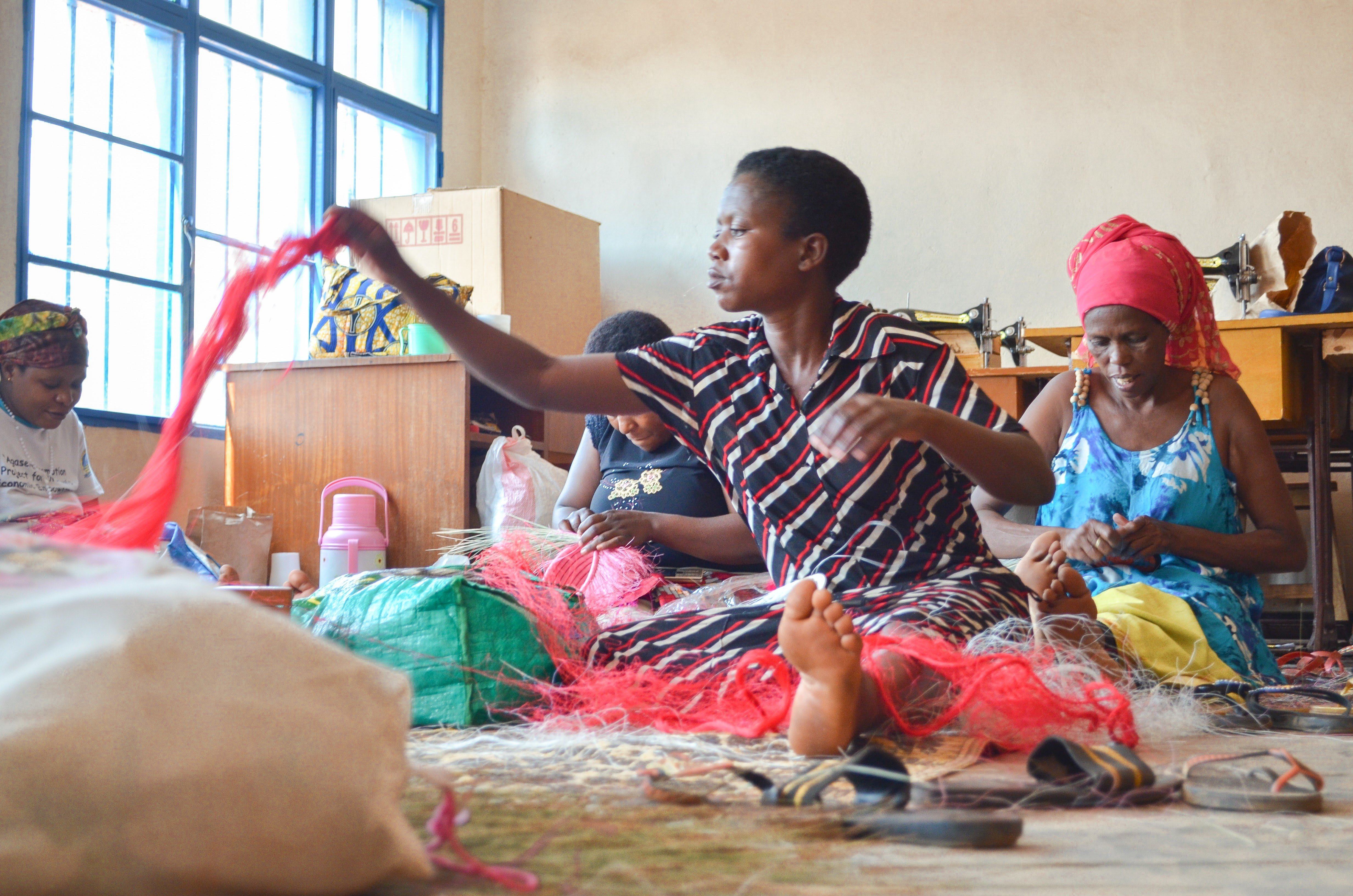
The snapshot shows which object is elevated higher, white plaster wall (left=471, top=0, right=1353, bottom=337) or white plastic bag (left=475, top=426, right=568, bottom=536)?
white plaster wall (left=471, top=0, right=1353, bottom=337)

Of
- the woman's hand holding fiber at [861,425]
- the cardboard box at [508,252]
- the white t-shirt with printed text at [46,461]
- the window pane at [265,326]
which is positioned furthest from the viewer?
the cardboard box at [508,252]

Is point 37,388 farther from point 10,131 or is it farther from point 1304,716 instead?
point 1304,716

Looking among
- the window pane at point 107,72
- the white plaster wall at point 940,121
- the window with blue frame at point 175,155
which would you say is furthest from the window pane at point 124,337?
the white plaster wall at point 940,121

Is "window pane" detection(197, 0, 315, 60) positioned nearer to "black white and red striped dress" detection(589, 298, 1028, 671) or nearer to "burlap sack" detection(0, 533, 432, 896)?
"black white and red striped dress" detection(589, 298, 1028, 671)

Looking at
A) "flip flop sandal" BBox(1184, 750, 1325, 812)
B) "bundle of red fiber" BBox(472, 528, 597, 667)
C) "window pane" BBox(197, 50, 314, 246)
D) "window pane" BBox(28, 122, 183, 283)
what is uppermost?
"window pane" BBox(197, 50, 314, 246)

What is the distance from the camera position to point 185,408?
1517mm

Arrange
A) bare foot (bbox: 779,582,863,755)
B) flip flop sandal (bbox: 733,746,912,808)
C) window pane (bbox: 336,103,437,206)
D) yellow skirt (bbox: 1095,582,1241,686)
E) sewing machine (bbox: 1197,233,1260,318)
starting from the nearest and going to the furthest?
1. flip flop sandal (bbox: 733,746,912,808)
2. bare foot (bbox: 779,582,863,755)
3. yellow skirt (bbox: 1095,582,1241,686)
4. sewing machine (bbox: 1197,233,1260,318)
5. window pane (bbox: 336,103,437,206)

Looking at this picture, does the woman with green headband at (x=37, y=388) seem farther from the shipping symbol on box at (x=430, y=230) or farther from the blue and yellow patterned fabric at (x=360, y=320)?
the shipping symbol on box at (x=430, y=230)

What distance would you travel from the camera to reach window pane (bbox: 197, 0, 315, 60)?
5.12 metres

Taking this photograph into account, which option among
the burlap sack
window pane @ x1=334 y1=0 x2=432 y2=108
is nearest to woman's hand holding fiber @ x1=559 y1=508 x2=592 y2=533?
the burlap sack

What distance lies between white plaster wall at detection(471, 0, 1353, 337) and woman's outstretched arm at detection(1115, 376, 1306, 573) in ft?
11.0

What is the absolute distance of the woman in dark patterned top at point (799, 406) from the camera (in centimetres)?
181

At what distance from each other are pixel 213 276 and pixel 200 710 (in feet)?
14.9

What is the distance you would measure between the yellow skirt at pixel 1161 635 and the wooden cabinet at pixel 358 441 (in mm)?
2143
